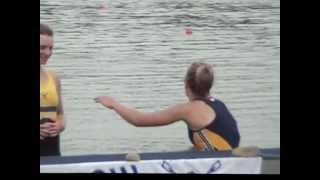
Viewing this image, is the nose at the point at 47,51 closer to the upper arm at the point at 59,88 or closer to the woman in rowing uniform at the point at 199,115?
the upper arm at the point at 59,88

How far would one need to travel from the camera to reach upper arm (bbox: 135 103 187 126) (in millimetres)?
4605

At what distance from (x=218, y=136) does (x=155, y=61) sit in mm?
856

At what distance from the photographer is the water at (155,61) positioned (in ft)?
15.1

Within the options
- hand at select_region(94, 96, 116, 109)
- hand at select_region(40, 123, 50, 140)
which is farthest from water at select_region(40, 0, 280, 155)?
hand at select_region(40, 123, 50, 140)

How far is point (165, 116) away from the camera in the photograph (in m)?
4.61

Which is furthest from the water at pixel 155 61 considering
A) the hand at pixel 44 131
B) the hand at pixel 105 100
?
the hand at pixel 44 131

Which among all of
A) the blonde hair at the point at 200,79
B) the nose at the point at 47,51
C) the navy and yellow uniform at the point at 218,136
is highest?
the nose at the point at 47,51

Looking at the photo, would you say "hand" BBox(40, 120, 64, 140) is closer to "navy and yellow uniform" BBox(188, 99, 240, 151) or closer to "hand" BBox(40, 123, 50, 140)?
"hand" BBox(40, 123, 50, 140)

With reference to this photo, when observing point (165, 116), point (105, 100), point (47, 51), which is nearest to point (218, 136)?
point (165, 116)

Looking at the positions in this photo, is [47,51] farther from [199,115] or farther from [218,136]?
[218,136]

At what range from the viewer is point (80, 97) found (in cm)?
463
